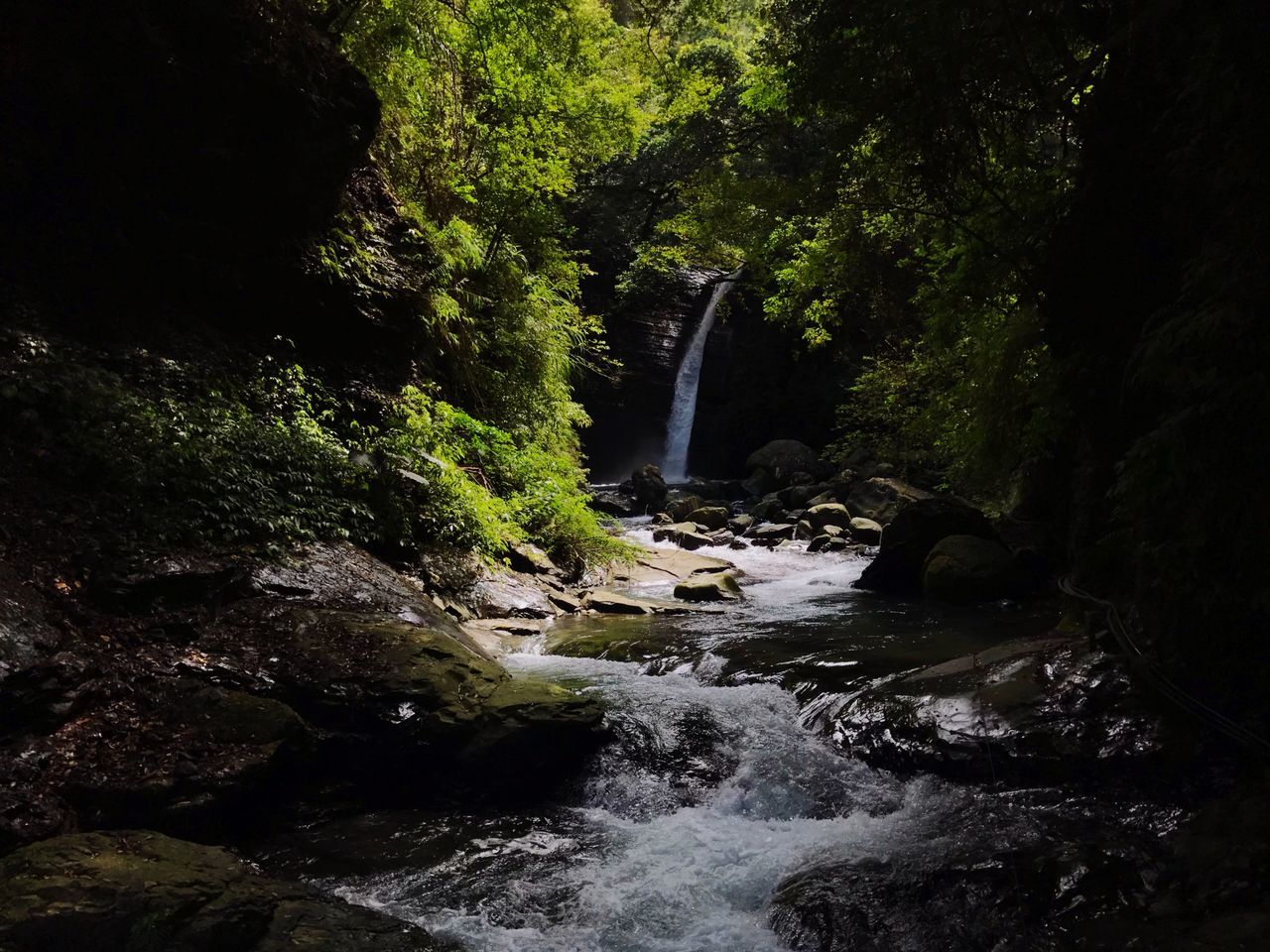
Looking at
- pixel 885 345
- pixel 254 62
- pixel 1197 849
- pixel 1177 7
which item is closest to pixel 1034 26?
pixel 1177 7

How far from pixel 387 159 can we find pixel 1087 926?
11427 millimetres

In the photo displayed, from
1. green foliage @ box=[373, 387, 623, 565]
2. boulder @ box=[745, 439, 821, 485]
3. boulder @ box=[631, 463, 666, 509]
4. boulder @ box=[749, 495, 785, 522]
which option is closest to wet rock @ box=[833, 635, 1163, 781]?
green foliage @ box=[373, 387, 623, 565]

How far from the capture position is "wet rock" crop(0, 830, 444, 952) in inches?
100

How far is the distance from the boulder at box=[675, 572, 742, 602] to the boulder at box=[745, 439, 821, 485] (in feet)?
33.8

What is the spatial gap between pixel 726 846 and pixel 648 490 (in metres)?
15.6

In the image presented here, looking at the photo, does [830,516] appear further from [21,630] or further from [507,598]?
[21,630]

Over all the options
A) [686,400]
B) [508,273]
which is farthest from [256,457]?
[686,400]

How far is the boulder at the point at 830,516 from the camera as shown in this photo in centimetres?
1522

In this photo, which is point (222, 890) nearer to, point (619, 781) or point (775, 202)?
point (619, 781)

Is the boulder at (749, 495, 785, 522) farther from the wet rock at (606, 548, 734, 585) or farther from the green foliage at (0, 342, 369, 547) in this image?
the green foliage at (0, 342, 369, 547)

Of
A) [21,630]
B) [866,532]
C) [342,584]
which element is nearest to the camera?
[21,630]

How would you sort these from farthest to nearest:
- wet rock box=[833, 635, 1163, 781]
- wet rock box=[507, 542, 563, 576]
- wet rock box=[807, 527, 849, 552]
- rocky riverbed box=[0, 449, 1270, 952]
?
wet rock box=[807, 527, 849, 552] → wet rock box=[507, 542, 563, 576] → wet rock box=[833, 635, 1163, 781] → rocky riverbed box=[0, 449, 1270, 952]

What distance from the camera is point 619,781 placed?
176 inches

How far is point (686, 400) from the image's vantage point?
80.5 ft
